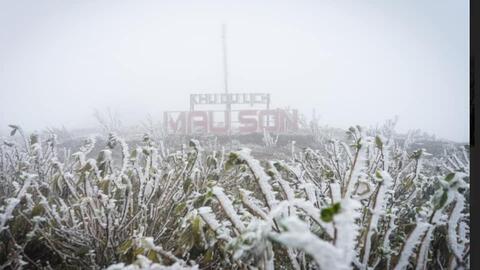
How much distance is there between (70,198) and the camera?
145 cm

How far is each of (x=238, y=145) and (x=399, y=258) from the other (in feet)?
2.64

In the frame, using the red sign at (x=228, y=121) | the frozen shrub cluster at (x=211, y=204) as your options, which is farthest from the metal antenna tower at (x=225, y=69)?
the frozen shrub cluster at (x=211, y=204)

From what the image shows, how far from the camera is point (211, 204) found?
1.47 m

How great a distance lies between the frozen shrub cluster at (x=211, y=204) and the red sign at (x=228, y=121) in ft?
0.28

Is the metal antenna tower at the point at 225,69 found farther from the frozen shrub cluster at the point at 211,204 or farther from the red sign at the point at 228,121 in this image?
the frozen shrub cluster at the point at 211,204

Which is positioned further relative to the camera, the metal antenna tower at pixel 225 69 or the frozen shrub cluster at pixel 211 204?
the metal antenna tower at pixel 225 69

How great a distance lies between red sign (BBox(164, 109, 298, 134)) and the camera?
65.4 inches

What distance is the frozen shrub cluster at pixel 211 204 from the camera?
1.17m

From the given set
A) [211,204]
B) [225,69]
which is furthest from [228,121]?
[211,204]

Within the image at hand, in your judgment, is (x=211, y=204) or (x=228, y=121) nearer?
(x=211, y=204)

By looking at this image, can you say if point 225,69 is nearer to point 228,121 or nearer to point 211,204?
point 228,121

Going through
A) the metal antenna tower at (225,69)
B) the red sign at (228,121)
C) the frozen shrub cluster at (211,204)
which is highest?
the metal antenna tower at (225,69)

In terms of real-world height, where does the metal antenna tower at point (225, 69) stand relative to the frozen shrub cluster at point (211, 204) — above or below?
above

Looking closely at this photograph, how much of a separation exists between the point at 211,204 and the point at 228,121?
1.35 ft
